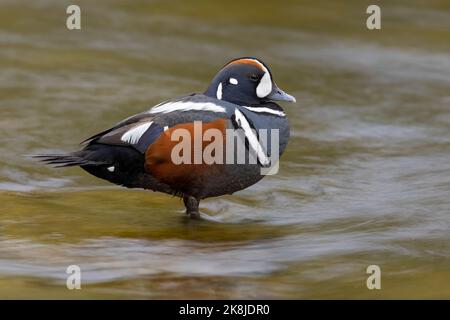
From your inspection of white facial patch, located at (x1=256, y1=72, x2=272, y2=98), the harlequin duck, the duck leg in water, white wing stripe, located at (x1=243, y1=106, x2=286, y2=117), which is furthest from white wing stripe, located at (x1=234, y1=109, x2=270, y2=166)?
the duck leg in water

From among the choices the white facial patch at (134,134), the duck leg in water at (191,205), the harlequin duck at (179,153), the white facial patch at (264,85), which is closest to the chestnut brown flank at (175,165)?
the harlequin duck at (179,153)

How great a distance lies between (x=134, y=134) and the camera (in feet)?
25.7

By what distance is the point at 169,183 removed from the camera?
26.1ft

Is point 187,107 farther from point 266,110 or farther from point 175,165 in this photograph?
point 266,110

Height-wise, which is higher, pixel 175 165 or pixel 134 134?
pixel 134 134

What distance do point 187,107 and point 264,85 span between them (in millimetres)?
779

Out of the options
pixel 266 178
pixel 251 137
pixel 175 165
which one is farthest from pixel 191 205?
pixel 266 178

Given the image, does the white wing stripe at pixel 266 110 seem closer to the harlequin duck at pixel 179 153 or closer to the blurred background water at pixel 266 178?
the harlequin duck at pixel 179 153

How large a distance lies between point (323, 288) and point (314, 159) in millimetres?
3831

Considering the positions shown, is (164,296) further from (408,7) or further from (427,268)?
(408,7)

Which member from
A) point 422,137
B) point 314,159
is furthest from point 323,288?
point 422,137

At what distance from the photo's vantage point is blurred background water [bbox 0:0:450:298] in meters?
6.91

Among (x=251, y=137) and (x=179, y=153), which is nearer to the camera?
(x=179, y=153)

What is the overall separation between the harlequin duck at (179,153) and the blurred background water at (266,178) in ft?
1.13
